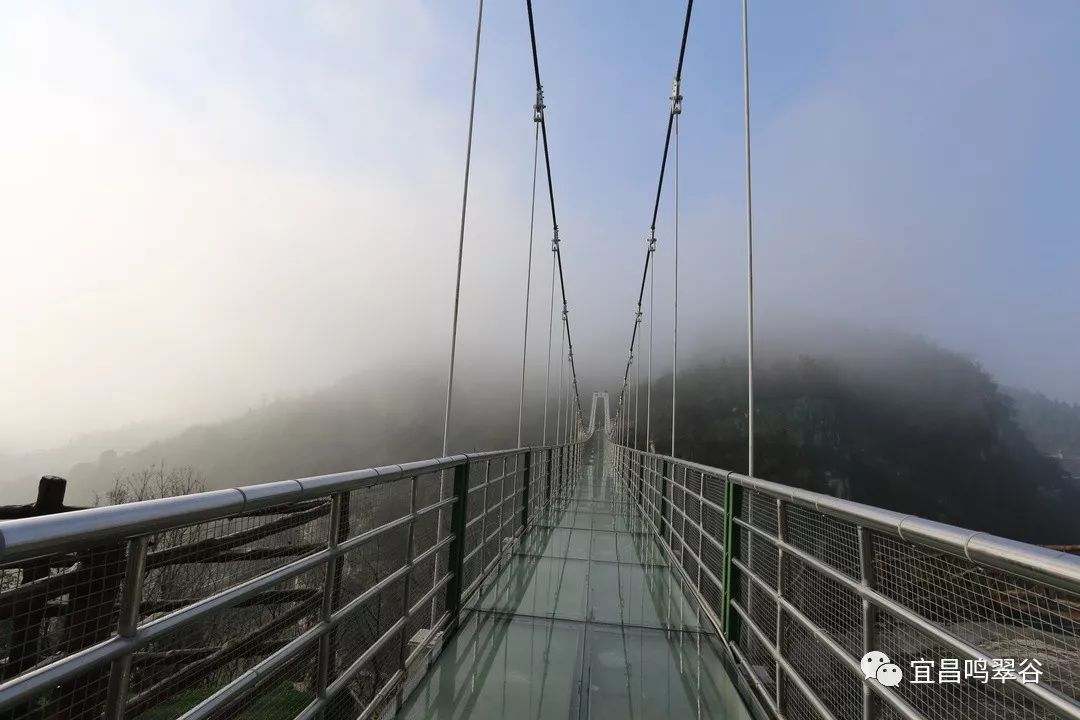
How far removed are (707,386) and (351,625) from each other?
4935 cm

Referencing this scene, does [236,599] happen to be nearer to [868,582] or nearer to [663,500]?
[868,582]

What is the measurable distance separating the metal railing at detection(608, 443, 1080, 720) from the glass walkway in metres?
0.23

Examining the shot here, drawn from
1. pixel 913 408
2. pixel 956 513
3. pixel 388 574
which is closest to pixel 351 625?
pixel 388 574

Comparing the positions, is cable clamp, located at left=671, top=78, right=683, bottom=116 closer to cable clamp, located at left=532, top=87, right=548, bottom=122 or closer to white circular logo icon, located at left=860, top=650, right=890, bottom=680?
cable clamp, located at left=532, top=87, right=548, bottom=122

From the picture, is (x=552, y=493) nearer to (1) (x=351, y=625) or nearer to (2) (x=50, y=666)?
(1) (x=351, y=625)

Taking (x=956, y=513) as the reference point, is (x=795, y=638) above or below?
above

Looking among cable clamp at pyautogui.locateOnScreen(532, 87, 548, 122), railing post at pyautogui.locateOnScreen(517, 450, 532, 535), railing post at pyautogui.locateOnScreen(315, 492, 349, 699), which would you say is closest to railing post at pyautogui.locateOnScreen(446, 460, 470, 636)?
railing post at pyautogui.locateOnScreen(315, 492, 349, 699)

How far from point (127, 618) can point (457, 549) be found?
5.72ft

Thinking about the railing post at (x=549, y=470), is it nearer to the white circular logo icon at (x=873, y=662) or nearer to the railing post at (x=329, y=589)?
the railing post at (x=329, y=589)

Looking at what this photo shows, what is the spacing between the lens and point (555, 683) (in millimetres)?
1963

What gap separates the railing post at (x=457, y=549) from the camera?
2.39m

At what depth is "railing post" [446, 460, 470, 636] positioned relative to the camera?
2.39 metres

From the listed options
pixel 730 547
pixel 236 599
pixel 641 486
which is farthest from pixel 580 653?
pixel 641 486

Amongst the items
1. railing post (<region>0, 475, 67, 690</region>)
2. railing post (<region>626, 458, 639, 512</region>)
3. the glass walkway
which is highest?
railing post (<region>0, 475, 67, 690</region>)
